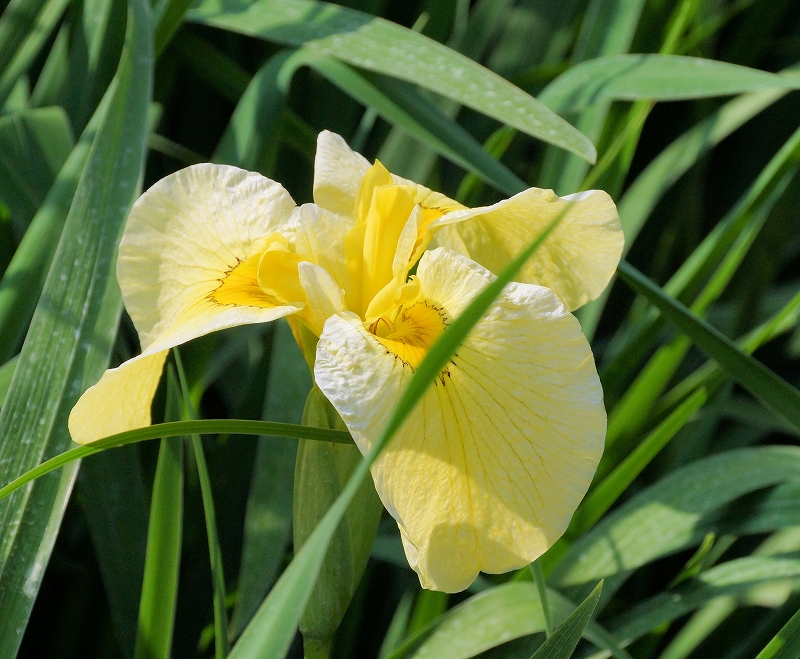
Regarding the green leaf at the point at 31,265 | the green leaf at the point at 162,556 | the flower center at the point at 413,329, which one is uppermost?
the flower center at the point at 413,329

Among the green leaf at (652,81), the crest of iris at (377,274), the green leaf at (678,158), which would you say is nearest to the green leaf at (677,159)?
the green leaf at (678,158)

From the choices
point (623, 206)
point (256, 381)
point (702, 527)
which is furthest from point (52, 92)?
point (702, 527)

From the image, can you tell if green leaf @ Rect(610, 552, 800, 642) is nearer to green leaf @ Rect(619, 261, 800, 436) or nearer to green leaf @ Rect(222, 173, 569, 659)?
green leaf @ Rect(619, 261, 800, 436)

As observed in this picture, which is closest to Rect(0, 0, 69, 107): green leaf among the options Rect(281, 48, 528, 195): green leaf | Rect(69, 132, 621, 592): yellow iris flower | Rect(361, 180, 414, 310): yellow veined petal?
Rect(281, 48, 528, 195): green leaf

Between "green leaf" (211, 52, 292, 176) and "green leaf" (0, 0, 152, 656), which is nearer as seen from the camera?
"green leaf" (0, 0, 152, 656)

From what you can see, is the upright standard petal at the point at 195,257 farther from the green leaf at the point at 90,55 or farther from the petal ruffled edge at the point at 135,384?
the green leaf at the point at 90,55

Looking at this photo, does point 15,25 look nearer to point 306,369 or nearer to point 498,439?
point 306,369
